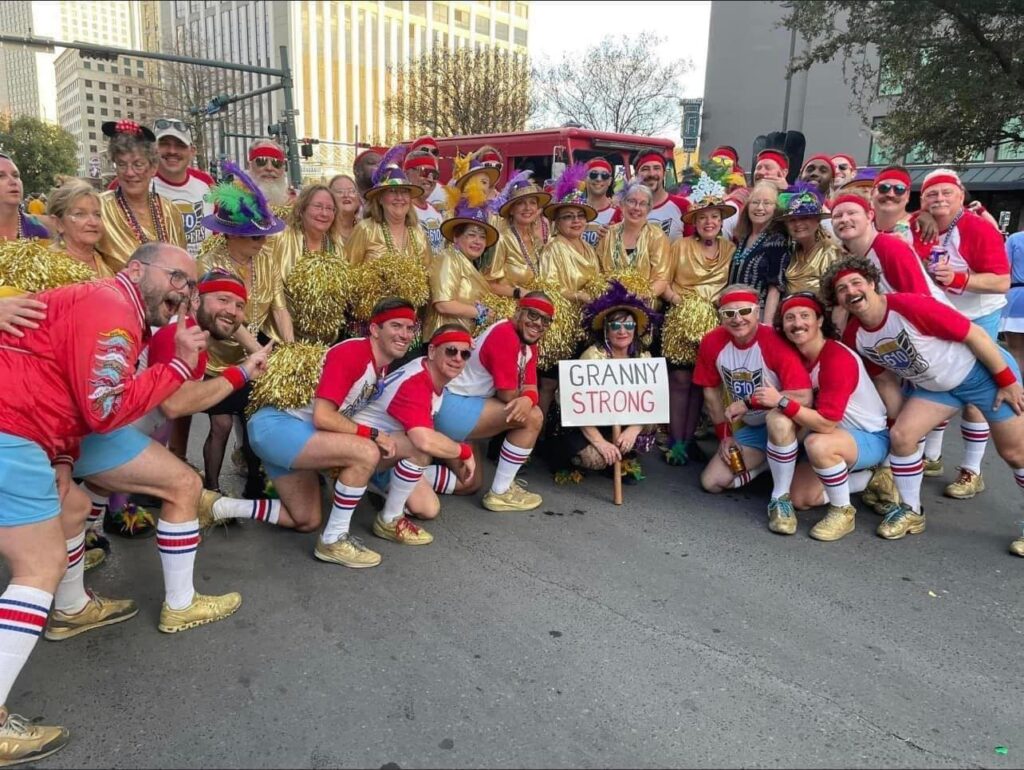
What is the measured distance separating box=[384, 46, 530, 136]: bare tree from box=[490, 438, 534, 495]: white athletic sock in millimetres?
24505

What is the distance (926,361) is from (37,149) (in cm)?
4713

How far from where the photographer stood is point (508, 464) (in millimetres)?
4562

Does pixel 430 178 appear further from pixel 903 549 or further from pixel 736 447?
pixel 903 549

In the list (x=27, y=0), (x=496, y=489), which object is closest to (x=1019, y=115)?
(x=496, y=489)

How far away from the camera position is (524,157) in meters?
13.8

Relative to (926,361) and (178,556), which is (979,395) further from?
(178,556)

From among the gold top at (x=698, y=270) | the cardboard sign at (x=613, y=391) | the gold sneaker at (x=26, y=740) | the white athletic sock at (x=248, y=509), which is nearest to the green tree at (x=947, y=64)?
the gold top at (x=698, y=270)

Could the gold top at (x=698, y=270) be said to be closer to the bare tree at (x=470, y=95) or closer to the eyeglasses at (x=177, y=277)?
the eyeglasses at (x=177, y=277)

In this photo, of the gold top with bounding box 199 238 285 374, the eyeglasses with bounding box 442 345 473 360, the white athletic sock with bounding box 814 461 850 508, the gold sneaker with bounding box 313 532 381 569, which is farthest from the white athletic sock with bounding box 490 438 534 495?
the white athletic sock with bounding box 814 461 850 508

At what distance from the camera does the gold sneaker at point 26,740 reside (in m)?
2.27

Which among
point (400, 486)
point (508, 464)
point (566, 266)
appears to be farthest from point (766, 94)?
point (400, 486)

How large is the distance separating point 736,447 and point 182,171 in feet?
13.7

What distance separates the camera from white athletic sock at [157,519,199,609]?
301 cm

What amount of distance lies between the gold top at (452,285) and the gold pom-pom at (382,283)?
0.11 meters
